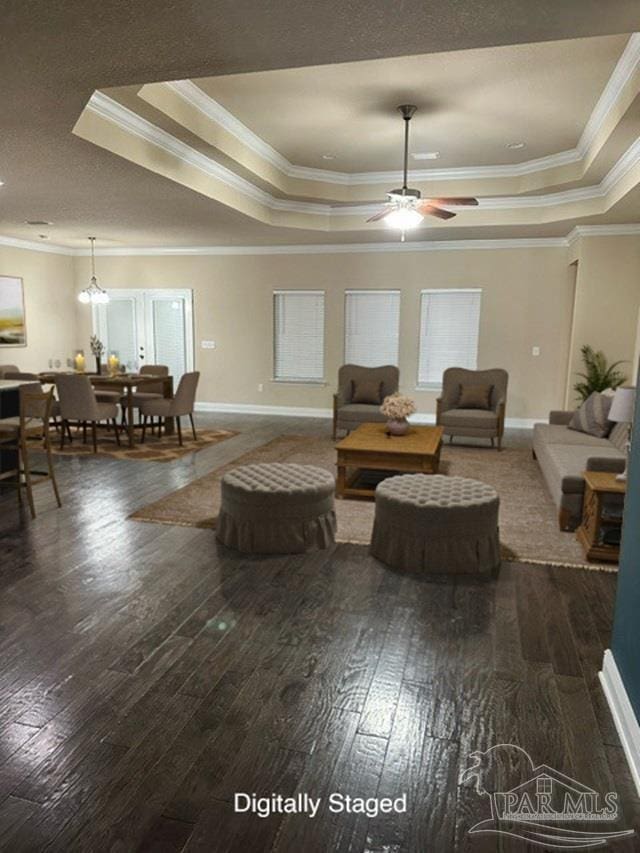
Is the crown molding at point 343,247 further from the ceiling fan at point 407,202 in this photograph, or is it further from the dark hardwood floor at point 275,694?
the dark hardwood floor at point 275,694

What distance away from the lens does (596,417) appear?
19.4 feet

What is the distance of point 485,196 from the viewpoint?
720 cm

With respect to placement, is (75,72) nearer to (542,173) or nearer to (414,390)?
(542,173)

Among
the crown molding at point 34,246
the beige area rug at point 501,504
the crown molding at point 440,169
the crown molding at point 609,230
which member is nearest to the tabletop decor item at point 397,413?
the beige area rug at point 501,504

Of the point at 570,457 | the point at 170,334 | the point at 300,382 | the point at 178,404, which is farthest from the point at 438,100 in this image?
the point at 170,334

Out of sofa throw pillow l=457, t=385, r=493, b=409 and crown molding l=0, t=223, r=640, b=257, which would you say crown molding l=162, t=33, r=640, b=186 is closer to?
crown molding l=0, t=223, r=640, b=257

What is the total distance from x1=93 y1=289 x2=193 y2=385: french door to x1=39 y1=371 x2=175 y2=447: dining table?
1941 mm

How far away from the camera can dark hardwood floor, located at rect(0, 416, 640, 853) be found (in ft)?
6.11

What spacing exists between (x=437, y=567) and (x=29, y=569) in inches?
99.0

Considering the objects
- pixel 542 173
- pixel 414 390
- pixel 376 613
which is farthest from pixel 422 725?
pixel 414 390

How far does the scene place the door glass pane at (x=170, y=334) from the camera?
10.4 m

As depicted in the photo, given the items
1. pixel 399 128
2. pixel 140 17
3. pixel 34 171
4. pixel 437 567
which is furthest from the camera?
pixel 399 128

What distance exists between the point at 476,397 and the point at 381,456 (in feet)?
9.87

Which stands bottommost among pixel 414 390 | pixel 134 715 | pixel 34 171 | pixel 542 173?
pixel 134 715
